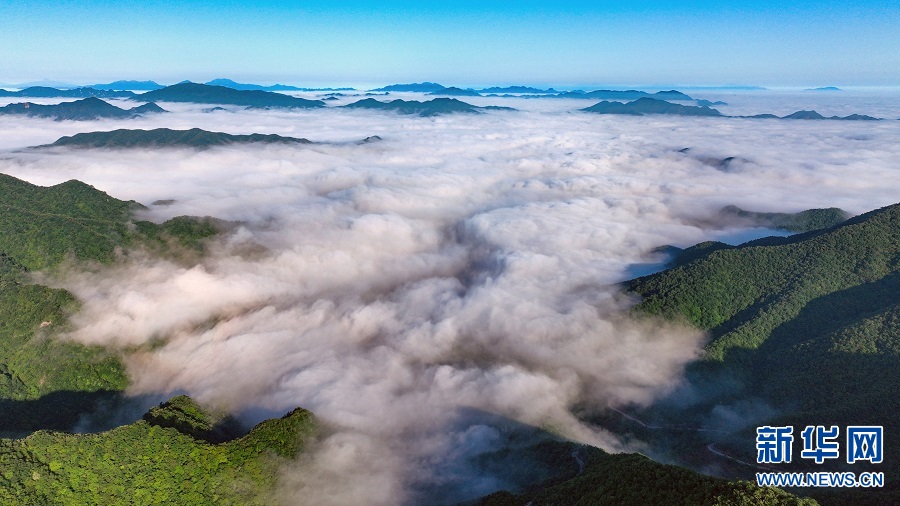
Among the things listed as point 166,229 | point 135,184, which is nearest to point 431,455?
point 166,229

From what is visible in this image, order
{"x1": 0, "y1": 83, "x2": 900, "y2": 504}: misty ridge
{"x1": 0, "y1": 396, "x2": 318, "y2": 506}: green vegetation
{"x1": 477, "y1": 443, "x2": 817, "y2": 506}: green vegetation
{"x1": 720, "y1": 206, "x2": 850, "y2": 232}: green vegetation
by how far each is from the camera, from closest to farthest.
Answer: {"x1": 477, "y1": 443, "x2": 817, "y2": 506}: green vegetation → {"x1": 0, "y1": 396, "x2": 318, "y2": 506}: green vegetation → {"x1": 0, "y1": 83, "x2": 900, "y2": 504}: misty ridge → {"x1": 720, "y1": 206, "x2": 850, "y2": 232}: green vegetation

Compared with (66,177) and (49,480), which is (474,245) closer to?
(49,480)

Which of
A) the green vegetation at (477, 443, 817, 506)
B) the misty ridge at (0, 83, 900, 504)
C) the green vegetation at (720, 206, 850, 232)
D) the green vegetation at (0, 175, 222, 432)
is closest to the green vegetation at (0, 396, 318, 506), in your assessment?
the misty ridge at (0, 83, 900, 504)

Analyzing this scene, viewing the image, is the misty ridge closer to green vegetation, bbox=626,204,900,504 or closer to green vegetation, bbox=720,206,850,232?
green vegetation, bbox=720,206,850,232

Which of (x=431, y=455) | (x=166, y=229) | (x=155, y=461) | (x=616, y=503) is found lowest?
(x=431, y=455)

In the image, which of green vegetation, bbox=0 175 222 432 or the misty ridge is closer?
the misty ridge

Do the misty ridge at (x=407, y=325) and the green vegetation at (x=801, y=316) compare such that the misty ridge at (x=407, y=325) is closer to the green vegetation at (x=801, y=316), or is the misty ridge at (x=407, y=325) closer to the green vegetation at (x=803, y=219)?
the green vegetation at (x=803, y=219)
